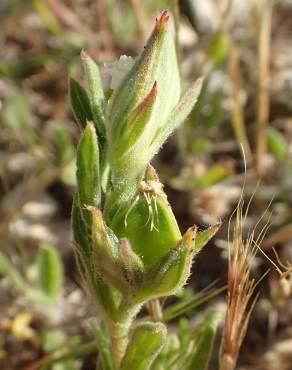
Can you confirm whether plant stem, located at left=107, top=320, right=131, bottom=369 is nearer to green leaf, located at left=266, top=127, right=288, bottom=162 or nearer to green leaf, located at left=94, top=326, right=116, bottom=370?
green leaf, located at left=94, top=326, right=116, bottom=370

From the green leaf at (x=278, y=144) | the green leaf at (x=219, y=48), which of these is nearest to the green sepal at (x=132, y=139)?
the green leaf at (x=278, y=144)

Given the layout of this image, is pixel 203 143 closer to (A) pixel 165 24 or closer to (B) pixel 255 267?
(B) pixel 255 267

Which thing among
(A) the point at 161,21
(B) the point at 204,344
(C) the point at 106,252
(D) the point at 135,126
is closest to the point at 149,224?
(C) the point at 106,252

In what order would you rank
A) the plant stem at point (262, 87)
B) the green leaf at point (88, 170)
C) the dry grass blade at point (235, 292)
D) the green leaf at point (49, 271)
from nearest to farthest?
the green leaf at point (88, 170)
the dry grass blade at point (235, 292)
the green leaf at point (49, 271)
the plant stem at point (262, 87)

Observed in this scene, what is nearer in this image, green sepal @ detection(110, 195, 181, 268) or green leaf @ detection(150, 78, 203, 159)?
green sepal @ detection(110, 195, 181, 268)

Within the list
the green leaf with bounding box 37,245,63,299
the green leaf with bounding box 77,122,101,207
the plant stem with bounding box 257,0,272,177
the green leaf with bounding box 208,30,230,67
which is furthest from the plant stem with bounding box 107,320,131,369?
the green leaf with bounding box 208,30,230,67

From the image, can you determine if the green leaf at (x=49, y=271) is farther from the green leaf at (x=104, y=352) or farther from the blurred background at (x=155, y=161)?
the green leaf at (x=104, y=352)
